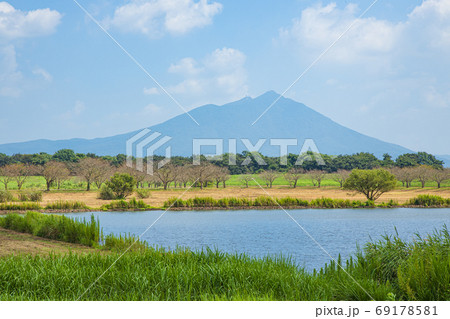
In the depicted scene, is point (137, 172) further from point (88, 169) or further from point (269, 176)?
point (269, 176)

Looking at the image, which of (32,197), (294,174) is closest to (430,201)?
(294,174)

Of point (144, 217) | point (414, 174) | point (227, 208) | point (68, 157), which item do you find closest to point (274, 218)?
point (227, 208)

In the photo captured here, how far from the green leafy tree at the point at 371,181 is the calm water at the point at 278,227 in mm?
3283

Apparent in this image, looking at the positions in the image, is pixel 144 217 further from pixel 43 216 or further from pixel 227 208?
pixel 43 216

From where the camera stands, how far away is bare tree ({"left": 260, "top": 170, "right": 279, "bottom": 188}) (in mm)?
40284

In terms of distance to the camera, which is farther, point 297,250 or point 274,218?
point 274,218

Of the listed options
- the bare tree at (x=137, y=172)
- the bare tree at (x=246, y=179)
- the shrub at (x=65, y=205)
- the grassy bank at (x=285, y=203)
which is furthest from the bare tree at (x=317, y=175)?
the shrub at (x=65, y=205)

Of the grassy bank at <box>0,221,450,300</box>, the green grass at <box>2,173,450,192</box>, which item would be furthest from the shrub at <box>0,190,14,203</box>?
the grassy bank at <box>0,221,450,300</box>

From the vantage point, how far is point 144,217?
939 inches

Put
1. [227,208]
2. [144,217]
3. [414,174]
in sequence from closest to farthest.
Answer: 1. [144,217]
2. [227,208]
3. [414,174]

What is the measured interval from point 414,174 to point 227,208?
1826cm

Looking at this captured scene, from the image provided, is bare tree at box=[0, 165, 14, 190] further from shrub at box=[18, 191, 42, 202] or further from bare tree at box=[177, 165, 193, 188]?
bare tree at box=[177, 165, 193, 188]

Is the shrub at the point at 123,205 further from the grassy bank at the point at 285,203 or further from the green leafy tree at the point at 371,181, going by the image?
the green leafy tree at the point at 371,181

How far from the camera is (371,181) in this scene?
30.8m
